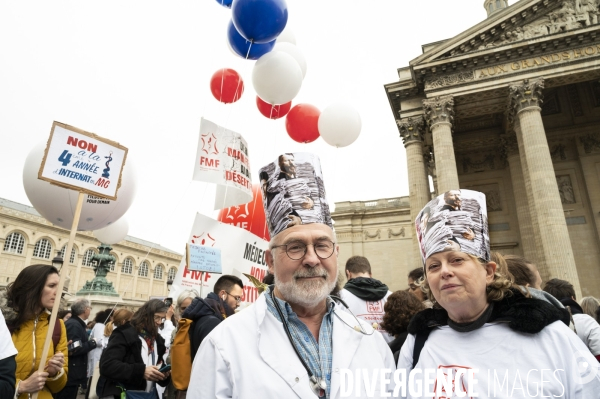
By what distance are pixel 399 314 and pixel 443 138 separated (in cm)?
1454

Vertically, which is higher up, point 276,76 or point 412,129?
point 412,129

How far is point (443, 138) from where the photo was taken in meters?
16.4

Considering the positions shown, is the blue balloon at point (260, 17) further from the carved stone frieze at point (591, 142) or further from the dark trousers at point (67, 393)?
the carved stone frieze at point (591, 142)

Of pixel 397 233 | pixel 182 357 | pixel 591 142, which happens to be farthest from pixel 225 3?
pixel 397 233

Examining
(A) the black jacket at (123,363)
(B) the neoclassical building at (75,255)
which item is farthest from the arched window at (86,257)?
(A) the black jacket at (123,363)

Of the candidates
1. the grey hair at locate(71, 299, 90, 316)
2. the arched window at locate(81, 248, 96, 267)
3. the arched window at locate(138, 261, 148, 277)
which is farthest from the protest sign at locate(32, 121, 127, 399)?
the arched window at locate(138, 261, 148, 277)

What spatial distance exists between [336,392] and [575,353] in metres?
1.10

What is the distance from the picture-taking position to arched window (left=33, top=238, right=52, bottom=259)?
38.7m

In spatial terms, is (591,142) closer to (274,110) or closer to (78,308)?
(274,110)

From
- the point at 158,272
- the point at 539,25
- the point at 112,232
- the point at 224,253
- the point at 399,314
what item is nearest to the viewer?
the point at 399,314

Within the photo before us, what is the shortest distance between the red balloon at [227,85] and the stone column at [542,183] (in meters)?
13.0

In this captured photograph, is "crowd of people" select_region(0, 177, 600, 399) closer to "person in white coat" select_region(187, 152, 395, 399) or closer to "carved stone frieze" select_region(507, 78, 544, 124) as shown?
"person in white coat" select_region(187, 152, 395, 399)

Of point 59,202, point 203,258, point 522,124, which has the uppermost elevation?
point 522,124

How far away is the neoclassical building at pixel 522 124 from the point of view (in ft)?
50.6
